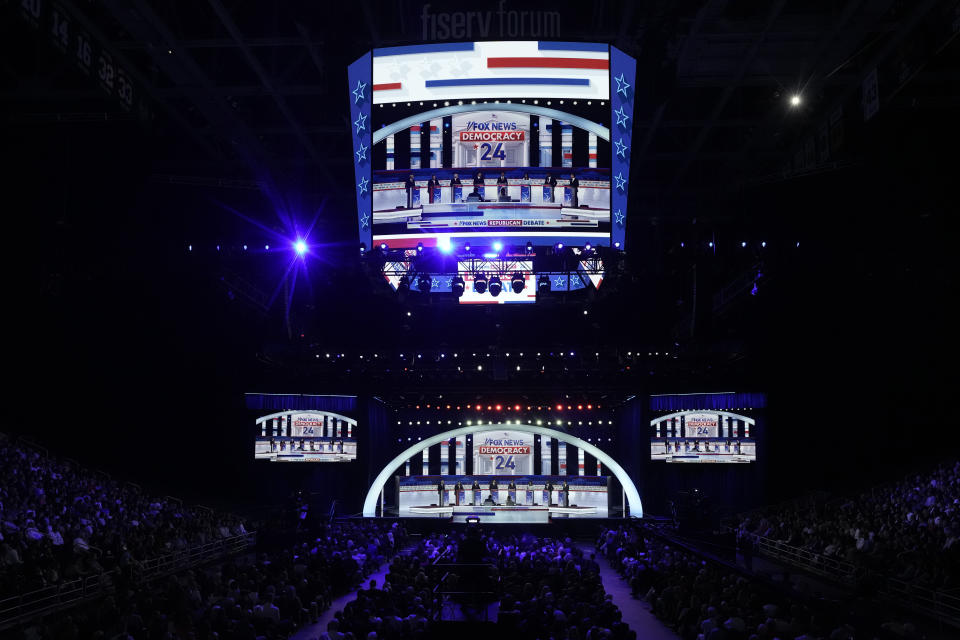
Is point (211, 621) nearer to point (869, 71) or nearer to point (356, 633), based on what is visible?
point (356, 633)

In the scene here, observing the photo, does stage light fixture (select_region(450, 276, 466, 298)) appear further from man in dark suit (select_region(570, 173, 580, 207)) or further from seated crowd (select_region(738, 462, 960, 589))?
seated crowd (select_region(738, 462, 960, 589))

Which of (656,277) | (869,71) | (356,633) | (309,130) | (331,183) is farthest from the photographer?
(656,277)

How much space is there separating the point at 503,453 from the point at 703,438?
335 inches

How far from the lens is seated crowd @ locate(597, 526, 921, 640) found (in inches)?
424

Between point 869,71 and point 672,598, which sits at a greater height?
point 869,71

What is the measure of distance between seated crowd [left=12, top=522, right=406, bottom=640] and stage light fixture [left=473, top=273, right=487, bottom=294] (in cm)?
673

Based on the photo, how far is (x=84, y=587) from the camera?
1451cm

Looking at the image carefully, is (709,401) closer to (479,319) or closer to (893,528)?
(479,319)

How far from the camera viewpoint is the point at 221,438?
27.9 metres

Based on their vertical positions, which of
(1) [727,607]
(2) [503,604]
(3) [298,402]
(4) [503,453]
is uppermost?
(3) [298,402]

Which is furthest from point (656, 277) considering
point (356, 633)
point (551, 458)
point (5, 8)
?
point (5, 8)

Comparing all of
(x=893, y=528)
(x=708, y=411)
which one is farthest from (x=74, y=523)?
(x=708, y=411)

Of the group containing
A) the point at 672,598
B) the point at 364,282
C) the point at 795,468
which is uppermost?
the point at 364,282

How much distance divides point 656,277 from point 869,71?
12818mm
